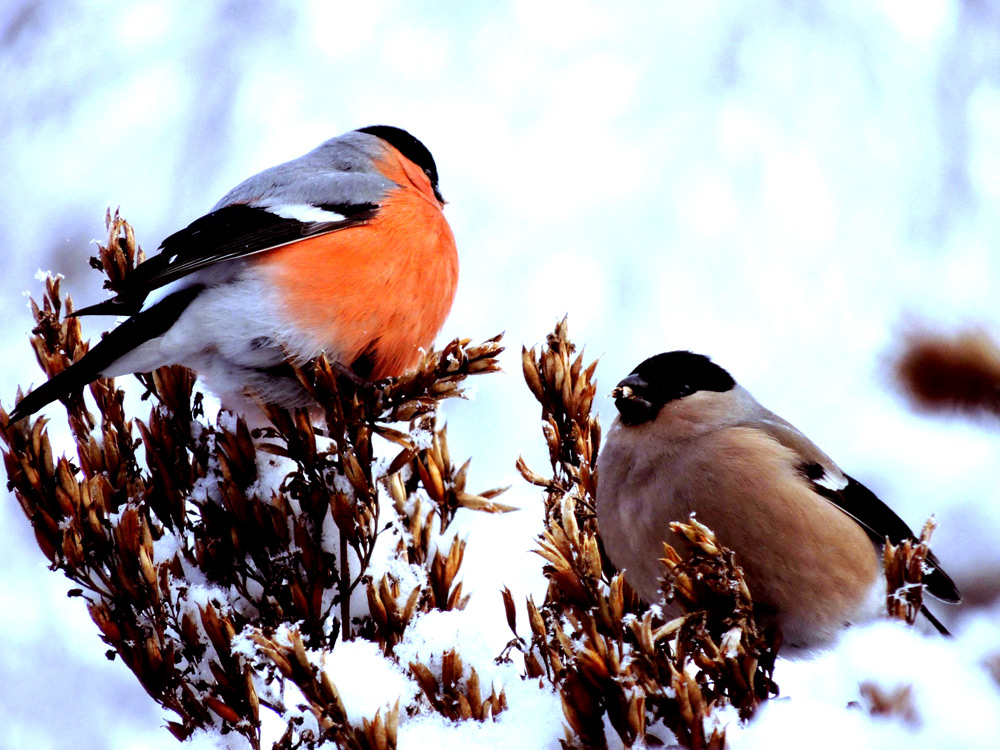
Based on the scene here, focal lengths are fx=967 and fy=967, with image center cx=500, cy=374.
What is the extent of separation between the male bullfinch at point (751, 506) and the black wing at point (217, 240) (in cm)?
74

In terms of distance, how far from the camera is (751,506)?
5.69ft

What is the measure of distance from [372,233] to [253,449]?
0.71 metres

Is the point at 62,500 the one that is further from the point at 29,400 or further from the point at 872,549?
the point at 872,549

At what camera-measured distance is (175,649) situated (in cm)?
144

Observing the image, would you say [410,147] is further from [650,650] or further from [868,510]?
[650,650]

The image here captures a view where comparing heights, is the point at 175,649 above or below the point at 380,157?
below

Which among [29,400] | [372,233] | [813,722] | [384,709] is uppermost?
[372,233]

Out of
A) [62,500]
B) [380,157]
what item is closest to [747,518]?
[62,500]

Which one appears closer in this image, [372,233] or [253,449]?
[253,449]

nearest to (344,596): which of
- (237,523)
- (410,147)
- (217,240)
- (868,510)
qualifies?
(237,523)

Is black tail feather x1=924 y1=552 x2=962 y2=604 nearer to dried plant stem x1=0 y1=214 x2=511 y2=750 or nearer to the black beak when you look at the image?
the black beak

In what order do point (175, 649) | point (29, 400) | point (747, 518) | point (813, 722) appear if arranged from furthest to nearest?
1. point (747, 518)
2. point (29, 400)
3. point (175, 649)
4. point (813, 722)

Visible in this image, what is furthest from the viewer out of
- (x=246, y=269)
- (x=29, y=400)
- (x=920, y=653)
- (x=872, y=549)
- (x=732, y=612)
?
(x=246, y=269)

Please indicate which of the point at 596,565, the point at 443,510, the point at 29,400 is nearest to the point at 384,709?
the point at 596,565
